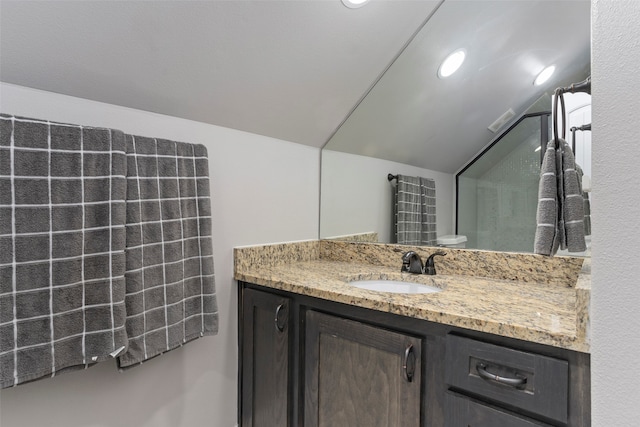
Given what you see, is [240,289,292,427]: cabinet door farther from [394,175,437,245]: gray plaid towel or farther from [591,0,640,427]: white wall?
[591,0,640,427]: white wall

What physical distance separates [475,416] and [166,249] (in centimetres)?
112

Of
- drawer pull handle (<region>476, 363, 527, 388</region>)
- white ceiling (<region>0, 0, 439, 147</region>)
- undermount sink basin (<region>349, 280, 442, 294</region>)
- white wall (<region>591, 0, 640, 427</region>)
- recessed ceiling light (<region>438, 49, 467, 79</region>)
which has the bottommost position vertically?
drawer pull handle (<region>476, 363, 527, 388</region>)

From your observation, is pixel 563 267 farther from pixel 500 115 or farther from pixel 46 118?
pixel 46 118

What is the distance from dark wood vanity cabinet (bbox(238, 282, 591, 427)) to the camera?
0.82 metres

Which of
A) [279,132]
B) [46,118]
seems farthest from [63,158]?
[279,132]

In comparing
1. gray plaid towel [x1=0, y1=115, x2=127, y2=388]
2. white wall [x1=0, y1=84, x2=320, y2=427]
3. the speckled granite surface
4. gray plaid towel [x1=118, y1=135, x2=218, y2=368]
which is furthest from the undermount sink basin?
gray plaid towel [x1=0, y1=115, x2=127, y2=388]

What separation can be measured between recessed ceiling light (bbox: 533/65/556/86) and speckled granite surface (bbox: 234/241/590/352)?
72cm

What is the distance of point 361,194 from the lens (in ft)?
6.21

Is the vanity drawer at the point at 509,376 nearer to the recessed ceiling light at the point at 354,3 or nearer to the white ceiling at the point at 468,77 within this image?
the white ceiling at the point at 468,77

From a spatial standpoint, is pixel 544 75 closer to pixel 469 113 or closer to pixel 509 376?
pixel 469 113

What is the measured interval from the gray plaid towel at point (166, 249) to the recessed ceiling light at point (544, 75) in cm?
140

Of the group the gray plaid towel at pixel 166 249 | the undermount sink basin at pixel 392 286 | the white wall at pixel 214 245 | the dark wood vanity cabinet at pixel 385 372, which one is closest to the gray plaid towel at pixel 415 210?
the undermount sink basin at pixel 392 286

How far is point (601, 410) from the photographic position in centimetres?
61

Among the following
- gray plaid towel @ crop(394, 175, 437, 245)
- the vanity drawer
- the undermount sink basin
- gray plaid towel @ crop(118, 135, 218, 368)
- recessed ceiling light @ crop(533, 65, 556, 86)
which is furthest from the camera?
gray plaid towel @ crop(394, 175, 437, 245)
